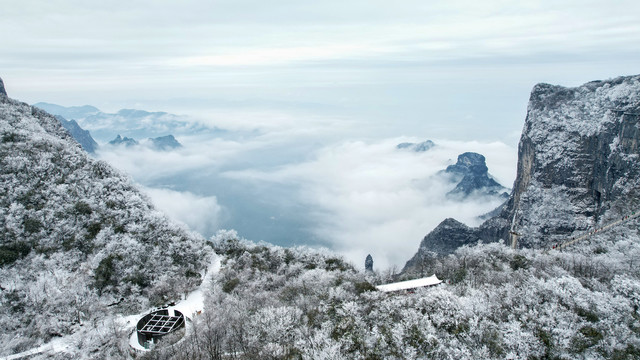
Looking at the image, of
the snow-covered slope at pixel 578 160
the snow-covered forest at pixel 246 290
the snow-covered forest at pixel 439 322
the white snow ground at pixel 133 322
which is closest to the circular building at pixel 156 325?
the white snow ground at pixel 133 322

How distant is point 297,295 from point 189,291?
66.6 feet

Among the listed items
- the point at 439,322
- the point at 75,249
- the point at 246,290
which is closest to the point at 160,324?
the point at 246,290

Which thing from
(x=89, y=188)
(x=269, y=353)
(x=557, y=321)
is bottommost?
(x=269, y=353)

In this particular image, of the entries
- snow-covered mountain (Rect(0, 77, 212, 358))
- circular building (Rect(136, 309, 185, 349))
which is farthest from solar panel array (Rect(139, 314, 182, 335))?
snow-covered mountain (Rect(0, 77, 212, 358))

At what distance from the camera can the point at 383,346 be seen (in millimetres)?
35094

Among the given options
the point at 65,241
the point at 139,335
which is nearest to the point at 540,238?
the point at 139,335

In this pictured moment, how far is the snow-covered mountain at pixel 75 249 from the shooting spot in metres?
51.8

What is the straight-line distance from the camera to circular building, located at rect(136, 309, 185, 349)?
1855 inches

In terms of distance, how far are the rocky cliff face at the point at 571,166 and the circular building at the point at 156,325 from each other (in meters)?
66.7

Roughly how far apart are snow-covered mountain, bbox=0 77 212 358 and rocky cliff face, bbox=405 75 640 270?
63465 millimetres

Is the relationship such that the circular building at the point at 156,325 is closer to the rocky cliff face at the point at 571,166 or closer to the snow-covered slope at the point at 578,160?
the rocky cliff face at the point at 571,166

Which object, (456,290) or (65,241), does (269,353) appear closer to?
(456,290)

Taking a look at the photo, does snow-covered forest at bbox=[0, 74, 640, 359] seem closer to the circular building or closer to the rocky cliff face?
the circular building

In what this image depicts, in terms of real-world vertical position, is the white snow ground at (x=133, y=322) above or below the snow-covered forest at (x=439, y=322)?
below
